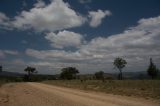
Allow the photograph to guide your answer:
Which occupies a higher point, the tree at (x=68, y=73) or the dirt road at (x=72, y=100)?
the tree at (x=68, y=73)

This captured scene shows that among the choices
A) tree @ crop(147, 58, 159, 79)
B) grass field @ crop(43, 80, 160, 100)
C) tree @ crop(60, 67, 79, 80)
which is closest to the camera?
grass field @ crop(43, 80, 160, 100)

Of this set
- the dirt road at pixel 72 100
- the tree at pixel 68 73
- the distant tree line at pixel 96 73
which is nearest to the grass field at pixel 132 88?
the dirt road at pixel 72 100

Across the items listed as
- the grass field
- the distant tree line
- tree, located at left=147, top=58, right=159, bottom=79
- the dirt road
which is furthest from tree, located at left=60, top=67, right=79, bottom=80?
the dirt road

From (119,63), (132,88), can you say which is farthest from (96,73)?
→ (132,88)

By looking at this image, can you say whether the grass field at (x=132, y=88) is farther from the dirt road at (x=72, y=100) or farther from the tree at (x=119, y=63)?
the tree at (x=119, y=63)

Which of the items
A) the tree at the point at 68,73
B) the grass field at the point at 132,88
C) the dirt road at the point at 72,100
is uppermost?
the tree at the point at 68,73

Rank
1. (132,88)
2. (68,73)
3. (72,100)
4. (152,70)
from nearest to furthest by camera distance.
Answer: (72,100), (132,88), (152,70), (68,73)

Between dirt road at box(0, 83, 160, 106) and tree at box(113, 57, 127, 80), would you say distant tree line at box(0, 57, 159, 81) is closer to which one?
tree at box(113, 57, 127, 80)

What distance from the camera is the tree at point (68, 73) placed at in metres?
122

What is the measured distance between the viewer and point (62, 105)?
16.4 meters

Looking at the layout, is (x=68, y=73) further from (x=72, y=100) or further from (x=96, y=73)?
(x=72, y=100)

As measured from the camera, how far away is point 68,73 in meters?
122

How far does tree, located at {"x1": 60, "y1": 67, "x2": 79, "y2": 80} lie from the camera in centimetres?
12200

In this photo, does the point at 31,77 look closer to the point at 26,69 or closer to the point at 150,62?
the point at 26,69
